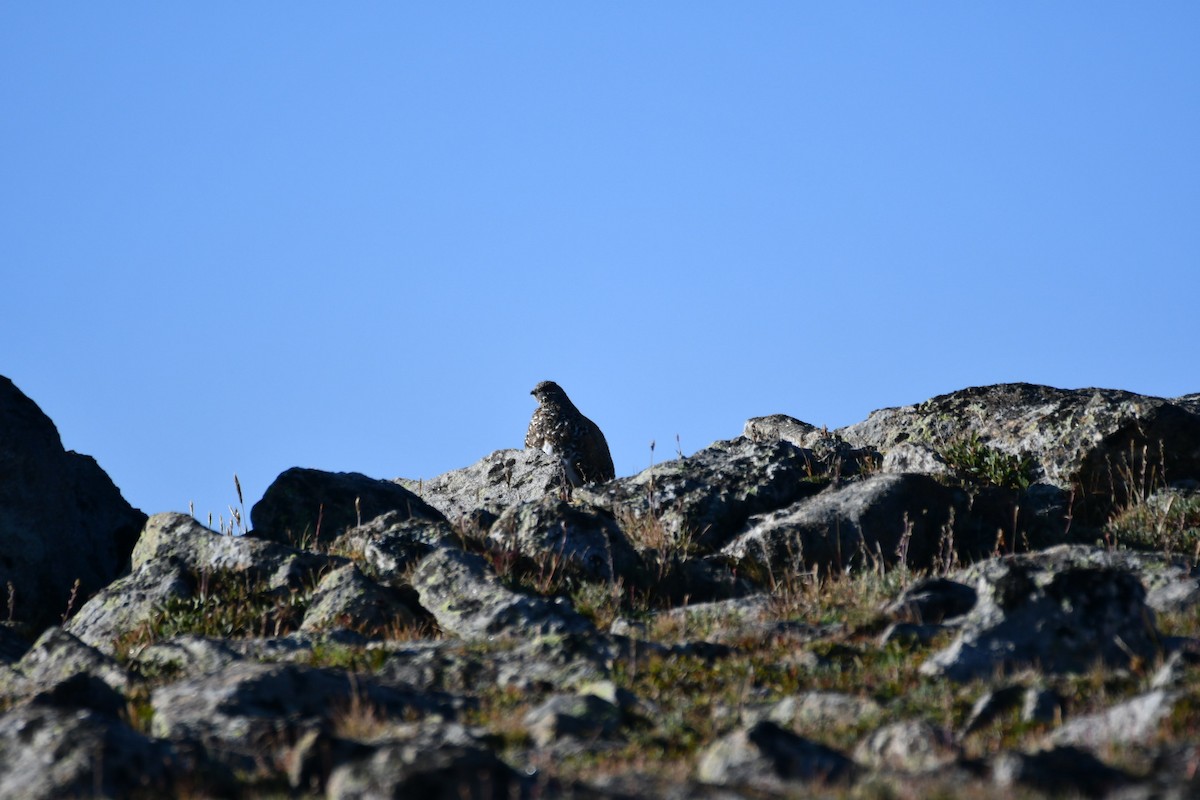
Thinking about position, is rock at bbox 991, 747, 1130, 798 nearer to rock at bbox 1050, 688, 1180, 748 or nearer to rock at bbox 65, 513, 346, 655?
rock at bbox 1050, 688, 1180, 748

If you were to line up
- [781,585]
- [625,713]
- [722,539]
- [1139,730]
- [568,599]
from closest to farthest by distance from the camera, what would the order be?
[1139,730], [625,713], [568,599], [781,585], [722,539]

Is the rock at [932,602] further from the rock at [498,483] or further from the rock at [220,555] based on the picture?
the rock at [498,483]

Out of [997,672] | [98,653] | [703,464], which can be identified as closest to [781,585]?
[703,464]

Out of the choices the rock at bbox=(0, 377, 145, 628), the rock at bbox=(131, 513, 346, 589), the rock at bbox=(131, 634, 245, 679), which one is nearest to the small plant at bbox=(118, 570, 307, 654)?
the rock at bbox=(131, 513, 346, 589)

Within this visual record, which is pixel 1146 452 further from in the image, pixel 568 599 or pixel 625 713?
pixel 625 713

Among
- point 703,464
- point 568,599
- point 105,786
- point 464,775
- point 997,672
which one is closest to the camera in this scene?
point 464,775

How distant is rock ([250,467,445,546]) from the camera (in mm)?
14688

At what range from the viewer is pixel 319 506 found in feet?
49.4

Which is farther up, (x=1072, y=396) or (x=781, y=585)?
(x=1072, y=396)

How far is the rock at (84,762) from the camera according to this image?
583 centimetres

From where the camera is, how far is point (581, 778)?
19.7ft

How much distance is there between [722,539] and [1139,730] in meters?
7.64

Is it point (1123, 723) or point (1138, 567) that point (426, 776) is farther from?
point (1138, 567)

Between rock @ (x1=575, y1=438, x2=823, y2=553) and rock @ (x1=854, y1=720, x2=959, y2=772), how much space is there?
669 cm
